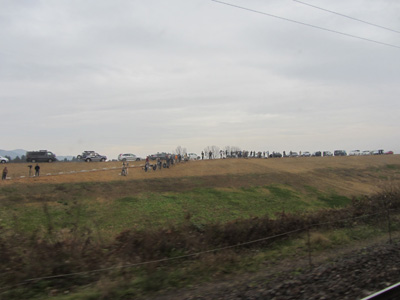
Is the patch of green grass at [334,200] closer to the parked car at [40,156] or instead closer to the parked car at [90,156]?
the parked car at [90,156]

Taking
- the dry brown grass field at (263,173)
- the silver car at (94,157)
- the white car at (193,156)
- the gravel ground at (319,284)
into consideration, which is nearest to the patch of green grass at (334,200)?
the dry brown grass field at (263,173)

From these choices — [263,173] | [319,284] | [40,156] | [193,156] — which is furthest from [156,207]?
[193,156]

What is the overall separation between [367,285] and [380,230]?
30.7ft

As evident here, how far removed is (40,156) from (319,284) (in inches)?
Result: 2343

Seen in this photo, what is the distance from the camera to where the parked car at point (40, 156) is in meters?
57.5

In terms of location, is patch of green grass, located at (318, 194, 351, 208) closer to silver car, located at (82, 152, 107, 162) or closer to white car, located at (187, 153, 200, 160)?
white car, located at (187, 153, 200, 160)

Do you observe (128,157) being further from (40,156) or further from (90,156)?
(40,156)

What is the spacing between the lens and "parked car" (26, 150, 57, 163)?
5747 centimetres

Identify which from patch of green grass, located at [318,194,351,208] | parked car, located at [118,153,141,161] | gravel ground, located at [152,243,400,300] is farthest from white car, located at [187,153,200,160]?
gravel ground, located at [152,243,400,300]

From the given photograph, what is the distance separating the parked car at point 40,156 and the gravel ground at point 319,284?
57.3 meters

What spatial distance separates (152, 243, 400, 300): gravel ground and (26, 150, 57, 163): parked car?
188ft

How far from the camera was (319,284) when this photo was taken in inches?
304

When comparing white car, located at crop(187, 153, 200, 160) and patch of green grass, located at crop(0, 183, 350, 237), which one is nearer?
patch of green grass, located at crop(0, 183, 350, 237)

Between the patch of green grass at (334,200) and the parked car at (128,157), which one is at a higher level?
the parked car at (128,157)
